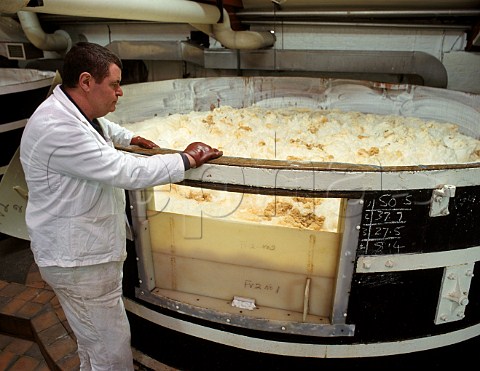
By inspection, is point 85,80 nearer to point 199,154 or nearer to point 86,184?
point 86,184

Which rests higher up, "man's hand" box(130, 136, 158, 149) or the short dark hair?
the short dark hair

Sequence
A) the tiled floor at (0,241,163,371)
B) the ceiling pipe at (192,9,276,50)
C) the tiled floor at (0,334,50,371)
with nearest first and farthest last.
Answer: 1. the tiled floor at (0,241,163,371)
2. the tiled floor at (0,334,50,371)
3. the ceiling pipe at (192,9,276,50)

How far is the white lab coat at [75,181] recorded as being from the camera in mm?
1312

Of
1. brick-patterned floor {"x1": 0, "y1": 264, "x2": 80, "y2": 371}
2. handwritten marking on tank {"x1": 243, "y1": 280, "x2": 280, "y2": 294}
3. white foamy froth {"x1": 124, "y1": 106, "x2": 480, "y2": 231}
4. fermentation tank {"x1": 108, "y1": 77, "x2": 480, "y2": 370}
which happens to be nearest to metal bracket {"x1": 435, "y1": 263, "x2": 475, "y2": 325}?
fermentation tank {"x1": 108, "y1": 77, "x2": 480, "y2": 370}

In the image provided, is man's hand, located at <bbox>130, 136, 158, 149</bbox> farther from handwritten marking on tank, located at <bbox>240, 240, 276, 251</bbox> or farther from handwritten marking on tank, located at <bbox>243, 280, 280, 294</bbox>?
handwritten marking on tank, located at <bbox>243, 280, 280, 294</bbox>

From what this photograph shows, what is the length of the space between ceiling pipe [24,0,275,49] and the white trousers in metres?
1.18

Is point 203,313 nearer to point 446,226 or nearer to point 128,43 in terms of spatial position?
point 446,226

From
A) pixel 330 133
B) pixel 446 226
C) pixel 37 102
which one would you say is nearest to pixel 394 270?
pixel 446 226

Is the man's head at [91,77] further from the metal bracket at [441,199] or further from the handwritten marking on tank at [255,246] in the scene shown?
the metal bracket at [441,199]

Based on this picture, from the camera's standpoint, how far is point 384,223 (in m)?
1.42

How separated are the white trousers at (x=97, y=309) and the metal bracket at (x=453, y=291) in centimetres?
135

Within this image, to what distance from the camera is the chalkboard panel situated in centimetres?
139

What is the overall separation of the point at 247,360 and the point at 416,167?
43.9 inches

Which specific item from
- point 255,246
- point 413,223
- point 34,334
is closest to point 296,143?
point 255,246
